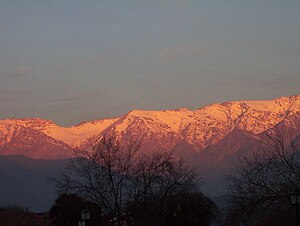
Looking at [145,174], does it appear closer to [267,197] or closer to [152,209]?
[152,209]

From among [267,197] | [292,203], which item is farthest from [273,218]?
[292,203]

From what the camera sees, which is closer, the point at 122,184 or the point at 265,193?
the point at 265,193

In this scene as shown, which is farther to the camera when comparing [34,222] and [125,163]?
[34,222]

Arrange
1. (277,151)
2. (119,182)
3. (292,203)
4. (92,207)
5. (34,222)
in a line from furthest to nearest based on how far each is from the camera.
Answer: (34,222) < (92,207) < (119,182) < (277,151) < (292,203)

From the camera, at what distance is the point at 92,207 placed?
41.2m

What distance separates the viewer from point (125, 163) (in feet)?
129

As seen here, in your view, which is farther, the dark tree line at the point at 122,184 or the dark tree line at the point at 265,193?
the dark tree line at the point at 122,184

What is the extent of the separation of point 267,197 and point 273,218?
37.1 inches

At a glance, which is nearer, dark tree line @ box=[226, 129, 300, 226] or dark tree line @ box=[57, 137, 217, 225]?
dark tree line @ box=[226, 129, 300, 226]

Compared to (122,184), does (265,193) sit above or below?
below

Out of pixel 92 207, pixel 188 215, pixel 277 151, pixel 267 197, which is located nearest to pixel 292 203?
pixel 267 197

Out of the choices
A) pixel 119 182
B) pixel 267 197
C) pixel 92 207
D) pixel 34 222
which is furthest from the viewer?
pixel 34 222

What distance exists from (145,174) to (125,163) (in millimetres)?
1133

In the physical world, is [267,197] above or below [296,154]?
below
